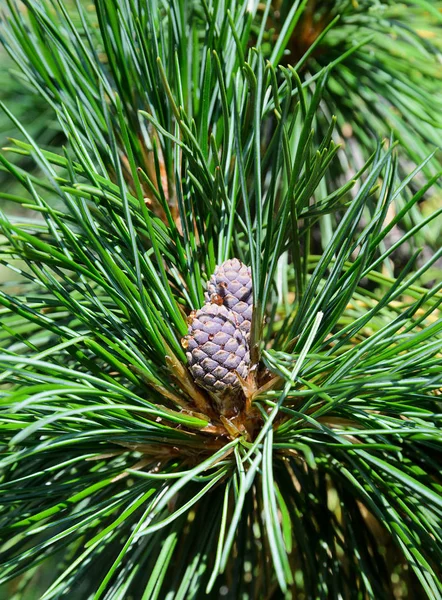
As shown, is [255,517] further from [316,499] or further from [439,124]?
[439,124]

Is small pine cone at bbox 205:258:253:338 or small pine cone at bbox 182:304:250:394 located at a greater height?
small pine cone at bbox 205:258:253:338

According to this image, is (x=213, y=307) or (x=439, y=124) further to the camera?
(x=439, y=124)

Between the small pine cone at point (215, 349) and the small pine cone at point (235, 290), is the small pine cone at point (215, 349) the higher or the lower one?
the lower one

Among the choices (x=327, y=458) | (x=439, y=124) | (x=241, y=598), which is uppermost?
(x=439, y=124)

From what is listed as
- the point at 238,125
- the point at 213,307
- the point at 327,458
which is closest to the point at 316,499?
the point at 327,458
